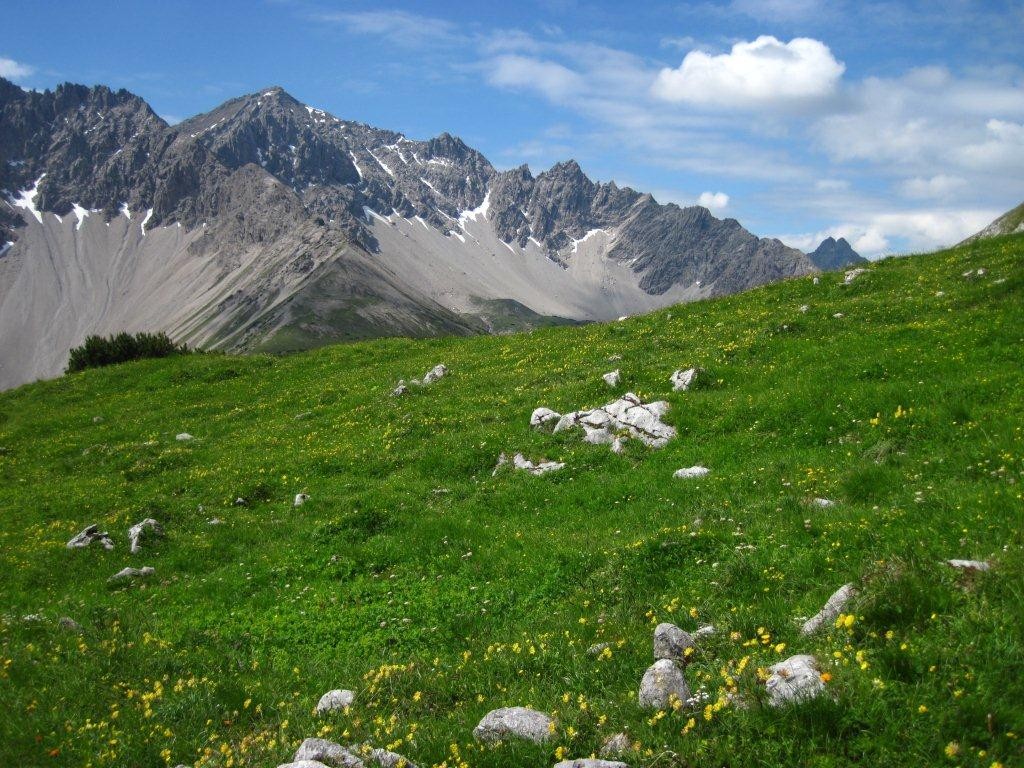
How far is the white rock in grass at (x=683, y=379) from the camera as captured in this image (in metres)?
22.9

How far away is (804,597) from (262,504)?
1687 centimetres

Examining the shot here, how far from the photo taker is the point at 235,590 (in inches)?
615

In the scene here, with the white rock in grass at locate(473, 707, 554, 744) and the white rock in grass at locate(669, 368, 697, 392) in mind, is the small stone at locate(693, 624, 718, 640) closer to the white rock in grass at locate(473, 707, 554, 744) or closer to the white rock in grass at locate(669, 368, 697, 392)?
the white rock in grass at locate(473, 707, 554, 744)

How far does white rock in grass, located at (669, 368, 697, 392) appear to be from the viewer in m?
22.9

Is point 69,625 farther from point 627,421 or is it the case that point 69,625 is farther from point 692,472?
point 627,421

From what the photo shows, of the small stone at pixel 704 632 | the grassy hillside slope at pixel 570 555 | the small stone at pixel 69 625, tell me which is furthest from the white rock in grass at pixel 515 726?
the small stone at pixel 69 625

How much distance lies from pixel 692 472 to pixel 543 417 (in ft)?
22.7

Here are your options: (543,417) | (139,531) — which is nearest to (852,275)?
(543,417)

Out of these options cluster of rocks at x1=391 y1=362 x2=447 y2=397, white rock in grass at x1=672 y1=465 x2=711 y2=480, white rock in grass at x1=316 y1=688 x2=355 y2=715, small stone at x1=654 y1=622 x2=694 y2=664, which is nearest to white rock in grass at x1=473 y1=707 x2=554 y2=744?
small stone at x1=654 y1=622 x2=694 y2=664

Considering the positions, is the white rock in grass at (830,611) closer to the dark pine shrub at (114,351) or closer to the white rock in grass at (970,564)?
the white rock in grass at (970,564)

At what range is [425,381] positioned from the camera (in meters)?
31.3

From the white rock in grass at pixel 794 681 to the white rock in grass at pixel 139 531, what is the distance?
17203mm

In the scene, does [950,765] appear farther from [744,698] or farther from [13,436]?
[13,436]

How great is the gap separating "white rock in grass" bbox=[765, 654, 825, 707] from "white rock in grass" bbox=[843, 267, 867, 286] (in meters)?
27.7
